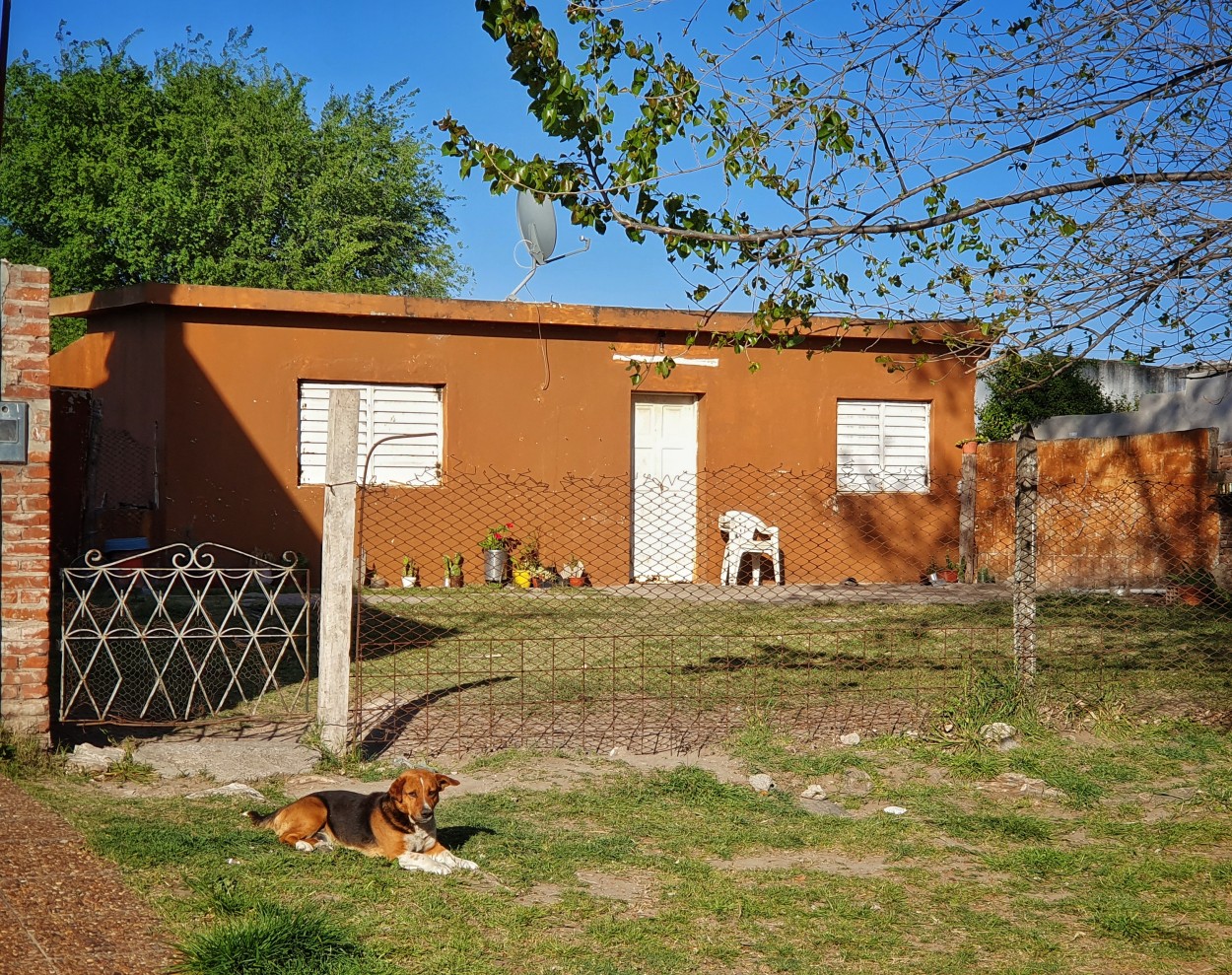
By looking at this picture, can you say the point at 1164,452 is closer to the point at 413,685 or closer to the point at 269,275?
the point at 413,685

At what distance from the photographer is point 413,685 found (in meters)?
8.35

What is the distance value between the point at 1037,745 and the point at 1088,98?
342 cm

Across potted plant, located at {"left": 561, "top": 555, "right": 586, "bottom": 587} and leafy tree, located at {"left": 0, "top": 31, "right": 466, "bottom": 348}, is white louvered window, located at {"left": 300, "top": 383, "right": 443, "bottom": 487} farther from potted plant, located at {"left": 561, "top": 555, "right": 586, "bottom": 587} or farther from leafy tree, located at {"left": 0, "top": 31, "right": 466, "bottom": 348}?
leafy tree, located at {"left": 0, "top": 31, "right": 466, "bottom": 348}

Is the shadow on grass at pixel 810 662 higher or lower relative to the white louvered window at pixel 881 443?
lower

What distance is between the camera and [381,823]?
4816mm

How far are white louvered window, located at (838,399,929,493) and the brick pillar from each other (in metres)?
11.6

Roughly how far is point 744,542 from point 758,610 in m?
2.63

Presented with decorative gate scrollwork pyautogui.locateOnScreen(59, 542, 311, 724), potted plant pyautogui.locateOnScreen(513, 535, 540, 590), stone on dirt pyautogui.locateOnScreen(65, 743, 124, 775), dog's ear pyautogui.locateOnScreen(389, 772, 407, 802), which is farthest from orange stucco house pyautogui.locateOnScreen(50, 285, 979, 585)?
dog's ear pyautogui.locateOnScreen(389, 772, 407, 802)

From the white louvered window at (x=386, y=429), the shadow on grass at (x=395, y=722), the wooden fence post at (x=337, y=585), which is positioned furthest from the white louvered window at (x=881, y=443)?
the wooden fence post at (x=337, y=585)

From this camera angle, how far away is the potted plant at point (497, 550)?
14469 millimetres

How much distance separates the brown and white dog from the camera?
469 centimetres

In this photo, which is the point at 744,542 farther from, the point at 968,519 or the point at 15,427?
the point at 15,427

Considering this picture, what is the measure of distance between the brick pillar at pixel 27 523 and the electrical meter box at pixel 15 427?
717 millimetres

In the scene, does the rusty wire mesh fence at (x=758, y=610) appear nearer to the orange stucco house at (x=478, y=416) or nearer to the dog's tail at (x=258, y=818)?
the orange stucco house at (x=478, y=416)
